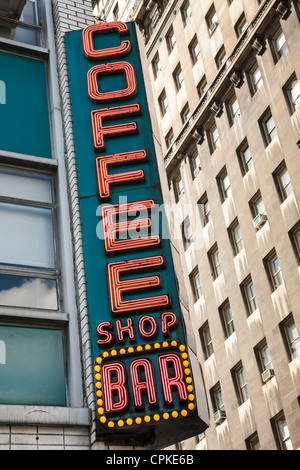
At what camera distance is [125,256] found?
15711 millimetres

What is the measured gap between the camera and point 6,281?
14906 mm

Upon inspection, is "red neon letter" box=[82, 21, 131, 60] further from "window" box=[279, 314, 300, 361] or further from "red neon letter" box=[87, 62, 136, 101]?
"window" box=[279, 314, 300, 361]

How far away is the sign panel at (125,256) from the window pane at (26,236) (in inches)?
30.9

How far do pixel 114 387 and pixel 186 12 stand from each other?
48.0 m

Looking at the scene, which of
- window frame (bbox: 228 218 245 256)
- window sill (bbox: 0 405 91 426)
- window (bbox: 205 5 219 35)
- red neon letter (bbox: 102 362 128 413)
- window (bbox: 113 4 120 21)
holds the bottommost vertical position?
window sill (bbox: 0 405 91 426)

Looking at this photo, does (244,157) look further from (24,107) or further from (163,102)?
(24,107)

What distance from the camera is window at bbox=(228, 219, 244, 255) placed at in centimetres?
4444

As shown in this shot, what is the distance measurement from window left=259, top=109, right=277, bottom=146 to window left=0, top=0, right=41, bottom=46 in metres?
25.0

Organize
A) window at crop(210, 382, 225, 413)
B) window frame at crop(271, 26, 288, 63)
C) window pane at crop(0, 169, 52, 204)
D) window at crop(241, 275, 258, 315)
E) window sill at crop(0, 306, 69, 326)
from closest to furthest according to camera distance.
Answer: window sill at crop(0, 306, 69, 326) → window pane at crop(0, 169, 52, 204) → window at crop(241, 275, 258, 315) → window at crop(210, 382, 225, 413) → window frame at crop(271, 26, 288, 63)

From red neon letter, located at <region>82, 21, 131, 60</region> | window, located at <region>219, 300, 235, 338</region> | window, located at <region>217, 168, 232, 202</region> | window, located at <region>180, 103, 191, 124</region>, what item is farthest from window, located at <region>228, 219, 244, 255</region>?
red neon letter, located at <region>82, 21, 131, 60</region>

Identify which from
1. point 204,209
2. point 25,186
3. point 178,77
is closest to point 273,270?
point 204,209

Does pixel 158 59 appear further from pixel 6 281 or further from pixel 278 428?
pixel 6 281

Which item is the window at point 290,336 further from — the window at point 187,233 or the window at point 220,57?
the window at point 220,57
